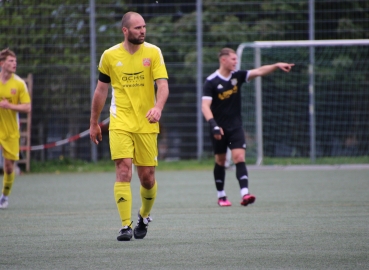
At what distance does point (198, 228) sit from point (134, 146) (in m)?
1.26

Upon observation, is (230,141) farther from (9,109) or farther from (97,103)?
(97,103)

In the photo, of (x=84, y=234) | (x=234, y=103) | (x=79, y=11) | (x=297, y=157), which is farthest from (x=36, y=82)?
(x=84, y=234)

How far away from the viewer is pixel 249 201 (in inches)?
383

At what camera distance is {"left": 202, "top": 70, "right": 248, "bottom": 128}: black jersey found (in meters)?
10.6

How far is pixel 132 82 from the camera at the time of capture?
23.3 feet

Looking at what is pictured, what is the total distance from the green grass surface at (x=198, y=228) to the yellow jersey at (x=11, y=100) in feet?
3.51

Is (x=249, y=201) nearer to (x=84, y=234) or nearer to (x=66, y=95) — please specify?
(x=84, y=234)

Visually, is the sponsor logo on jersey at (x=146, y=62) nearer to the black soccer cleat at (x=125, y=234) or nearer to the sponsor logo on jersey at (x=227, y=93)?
the black soccer cleat at (x=125, y=234)

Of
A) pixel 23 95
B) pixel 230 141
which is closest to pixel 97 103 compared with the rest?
pixel 230 141

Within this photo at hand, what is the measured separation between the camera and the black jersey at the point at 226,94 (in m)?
10.6

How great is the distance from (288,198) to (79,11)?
954cm

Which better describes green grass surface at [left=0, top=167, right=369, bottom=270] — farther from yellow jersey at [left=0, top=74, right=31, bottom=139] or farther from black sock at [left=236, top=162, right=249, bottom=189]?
yellow jersey at [left=0, top=74, right=31, bottom=139]

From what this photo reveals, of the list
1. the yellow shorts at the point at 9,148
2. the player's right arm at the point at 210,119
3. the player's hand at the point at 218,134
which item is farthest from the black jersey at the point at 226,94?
the yellow shorts at the point at 9,148

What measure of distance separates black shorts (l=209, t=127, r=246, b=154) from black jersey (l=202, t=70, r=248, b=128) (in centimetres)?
9
